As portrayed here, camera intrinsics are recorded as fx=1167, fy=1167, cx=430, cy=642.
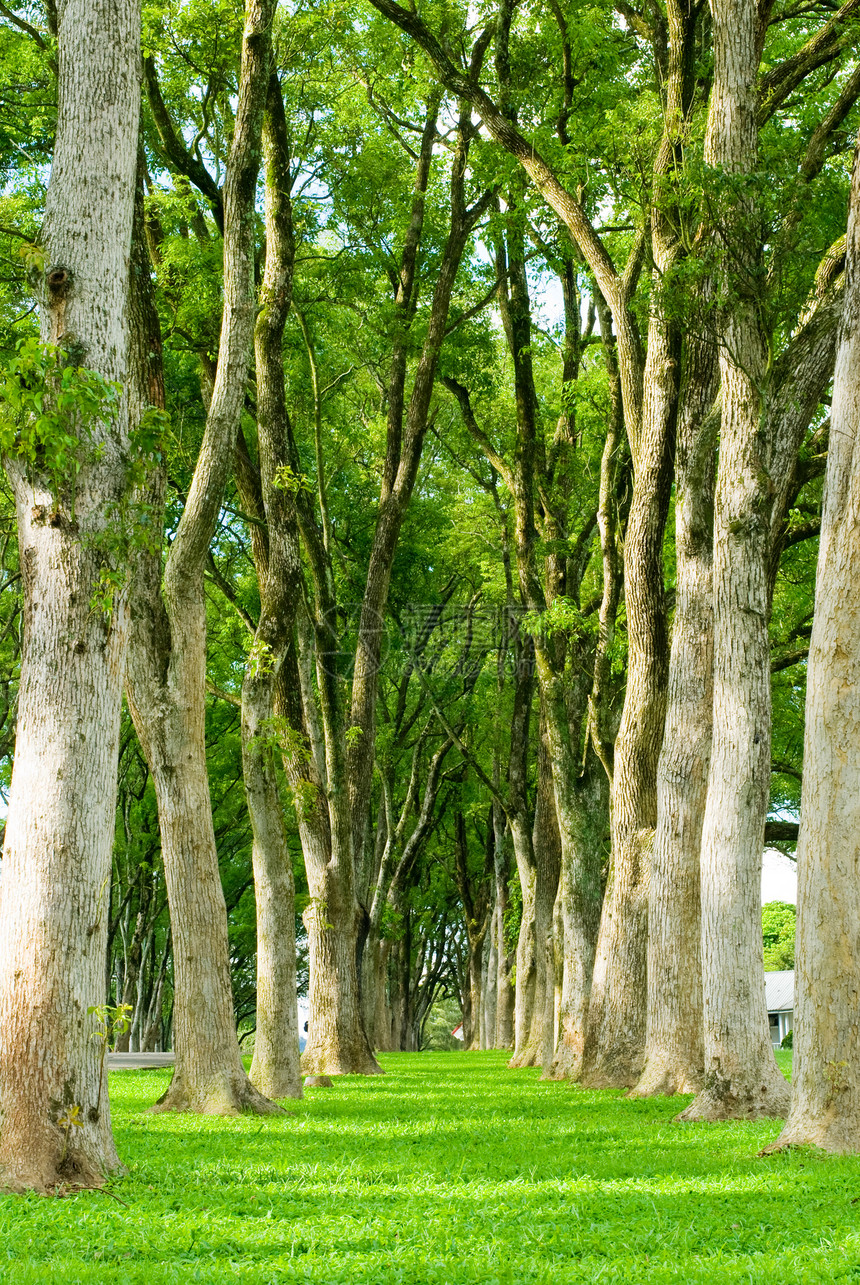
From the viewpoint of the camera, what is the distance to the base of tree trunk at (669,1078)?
1168 centimetres

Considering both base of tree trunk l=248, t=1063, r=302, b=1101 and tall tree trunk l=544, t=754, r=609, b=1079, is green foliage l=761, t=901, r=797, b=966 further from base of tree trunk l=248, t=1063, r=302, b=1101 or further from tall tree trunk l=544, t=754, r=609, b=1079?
base of tree trunk l=248, t=1063, r=302, b=1101

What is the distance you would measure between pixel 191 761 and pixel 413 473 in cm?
822

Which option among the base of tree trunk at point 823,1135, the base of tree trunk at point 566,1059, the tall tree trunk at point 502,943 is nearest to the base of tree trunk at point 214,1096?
the base of tree trunk at point 823,1135

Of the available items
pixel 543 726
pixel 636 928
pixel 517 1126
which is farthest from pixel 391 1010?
pixel 517 1126

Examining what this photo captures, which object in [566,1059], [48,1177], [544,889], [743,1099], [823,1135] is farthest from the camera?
[544,889]

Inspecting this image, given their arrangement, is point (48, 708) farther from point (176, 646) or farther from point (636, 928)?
point (636, 928)

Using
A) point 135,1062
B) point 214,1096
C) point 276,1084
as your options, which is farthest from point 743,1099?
point 135,1062

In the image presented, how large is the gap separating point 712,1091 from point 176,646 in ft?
19.1

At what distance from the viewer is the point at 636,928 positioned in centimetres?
1329

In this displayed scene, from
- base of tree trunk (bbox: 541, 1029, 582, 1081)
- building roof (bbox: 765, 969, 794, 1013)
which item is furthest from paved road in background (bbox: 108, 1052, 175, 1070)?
building roof (bbox: 765, 969, 794, 1013)

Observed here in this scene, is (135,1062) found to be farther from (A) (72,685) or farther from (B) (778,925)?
(B) (778,925)

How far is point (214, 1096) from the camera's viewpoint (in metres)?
10.1

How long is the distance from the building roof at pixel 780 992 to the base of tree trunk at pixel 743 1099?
130 feet

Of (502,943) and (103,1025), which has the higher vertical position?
(103,1025)
